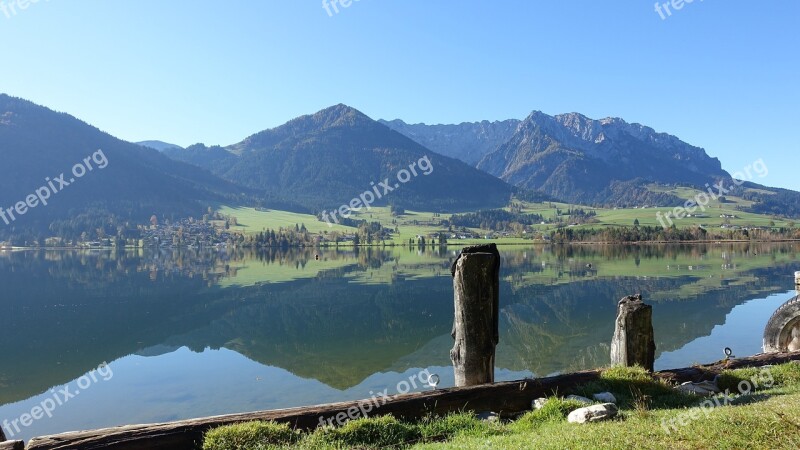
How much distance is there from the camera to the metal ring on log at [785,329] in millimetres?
19312

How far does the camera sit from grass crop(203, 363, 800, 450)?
7973mm

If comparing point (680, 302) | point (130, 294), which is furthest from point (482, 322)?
point (130, 294)

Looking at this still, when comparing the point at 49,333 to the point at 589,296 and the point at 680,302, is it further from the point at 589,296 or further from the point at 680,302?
the point at 680,302

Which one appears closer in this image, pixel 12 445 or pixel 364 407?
pixel 12 445

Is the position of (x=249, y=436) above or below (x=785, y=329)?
above

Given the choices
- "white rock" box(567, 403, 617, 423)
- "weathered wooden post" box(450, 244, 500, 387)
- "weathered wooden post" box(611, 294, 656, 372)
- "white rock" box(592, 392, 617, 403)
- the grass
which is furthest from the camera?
"weathered wooden post" box(611, 294, 656, 372)

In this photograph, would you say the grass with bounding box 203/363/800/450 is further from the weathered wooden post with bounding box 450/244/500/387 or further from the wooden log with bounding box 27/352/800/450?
the weathered wooden post with bounding box 450/244/500/387

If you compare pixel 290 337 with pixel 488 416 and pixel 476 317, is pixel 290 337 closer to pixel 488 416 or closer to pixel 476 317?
pixel 476 317

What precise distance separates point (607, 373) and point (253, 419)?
810cm

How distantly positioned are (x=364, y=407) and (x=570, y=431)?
3.66 m

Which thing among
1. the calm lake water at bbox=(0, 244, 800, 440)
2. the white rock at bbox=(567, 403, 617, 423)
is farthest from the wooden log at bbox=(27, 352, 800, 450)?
the calm lake water at bbox=(0, 244, 800, 440)

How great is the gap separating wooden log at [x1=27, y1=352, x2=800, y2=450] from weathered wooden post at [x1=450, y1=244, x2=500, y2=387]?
0.92 metres

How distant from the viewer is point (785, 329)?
64.0ft

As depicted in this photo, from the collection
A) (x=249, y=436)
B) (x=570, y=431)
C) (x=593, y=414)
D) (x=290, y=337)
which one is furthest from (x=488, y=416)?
(x=290, y=337)
